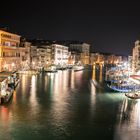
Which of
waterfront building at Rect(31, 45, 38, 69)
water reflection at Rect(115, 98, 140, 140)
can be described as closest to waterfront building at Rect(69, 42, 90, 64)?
waterfront building at Rect(31, 45, 38, 69)

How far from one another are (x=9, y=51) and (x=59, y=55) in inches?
1345

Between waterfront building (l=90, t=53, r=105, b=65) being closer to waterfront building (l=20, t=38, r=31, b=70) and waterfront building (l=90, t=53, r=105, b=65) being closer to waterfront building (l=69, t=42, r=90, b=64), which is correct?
→ waterfront building (l=69, t=42, r=90, b=64)

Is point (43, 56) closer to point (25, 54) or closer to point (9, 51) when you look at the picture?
point (25, 54)

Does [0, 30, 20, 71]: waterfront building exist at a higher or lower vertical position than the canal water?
higher

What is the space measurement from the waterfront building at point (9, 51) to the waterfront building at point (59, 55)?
2352 cm

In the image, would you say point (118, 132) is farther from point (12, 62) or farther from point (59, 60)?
point (59, 60)

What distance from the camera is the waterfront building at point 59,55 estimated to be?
7612cm

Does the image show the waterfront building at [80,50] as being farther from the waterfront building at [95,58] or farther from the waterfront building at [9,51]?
the waterfront building at [9,51]

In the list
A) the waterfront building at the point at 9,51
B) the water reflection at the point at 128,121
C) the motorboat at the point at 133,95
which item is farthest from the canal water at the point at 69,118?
the waterfront building at the point at 9,51

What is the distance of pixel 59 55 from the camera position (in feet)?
265

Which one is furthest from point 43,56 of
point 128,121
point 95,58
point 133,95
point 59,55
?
point 95,58

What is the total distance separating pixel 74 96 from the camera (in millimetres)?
27344

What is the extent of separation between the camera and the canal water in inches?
622

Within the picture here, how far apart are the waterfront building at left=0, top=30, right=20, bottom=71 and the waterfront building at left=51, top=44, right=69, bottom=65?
23516 mm
